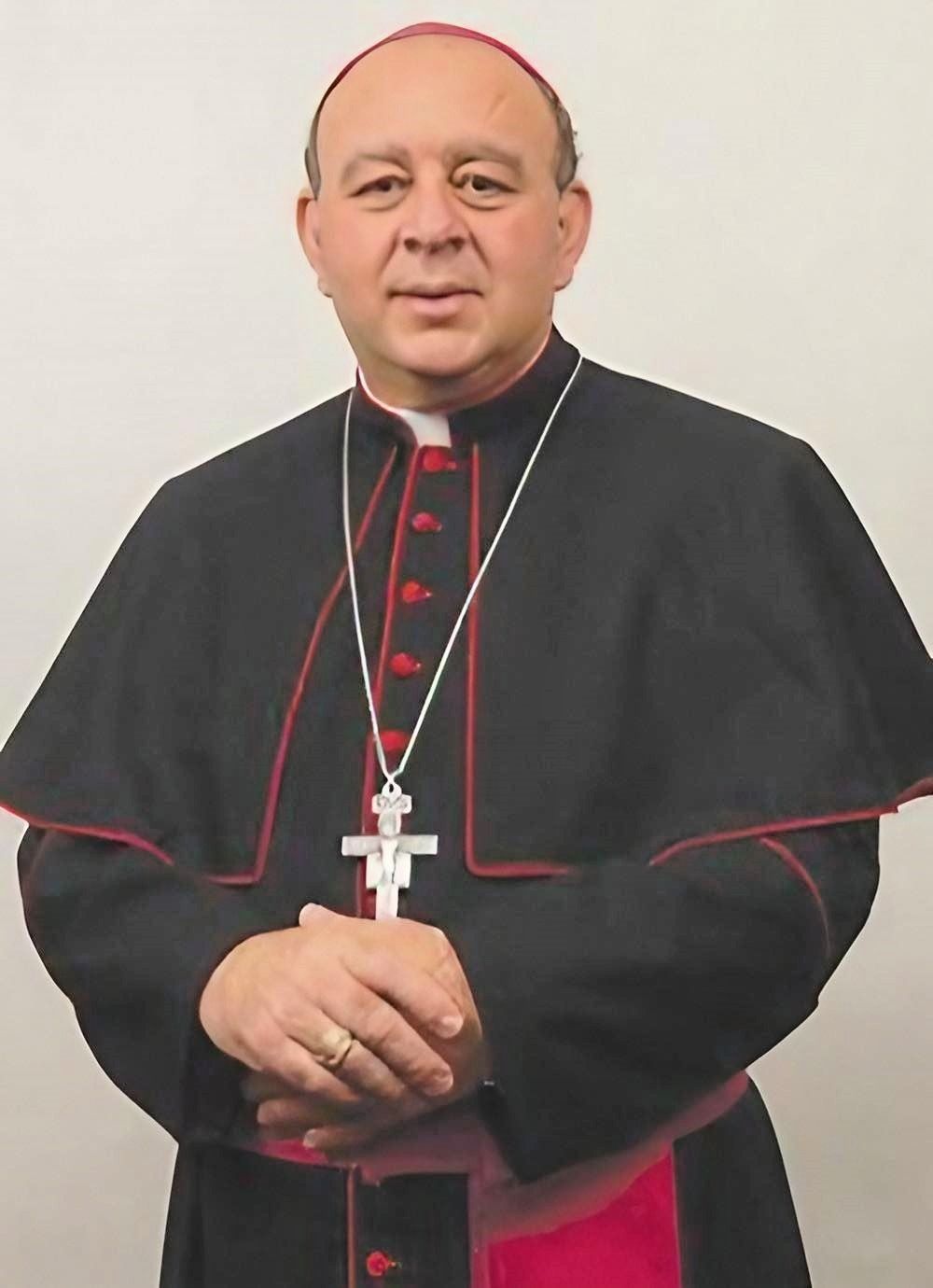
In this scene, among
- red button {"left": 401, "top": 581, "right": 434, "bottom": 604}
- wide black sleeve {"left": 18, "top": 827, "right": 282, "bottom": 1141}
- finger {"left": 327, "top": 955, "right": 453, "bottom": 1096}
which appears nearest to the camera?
finger {"left": 327, "top": 955, "right": 453, "bottom": 1096}

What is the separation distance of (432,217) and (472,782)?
41cm

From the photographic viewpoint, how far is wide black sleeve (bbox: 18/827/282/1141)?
1.51 metres

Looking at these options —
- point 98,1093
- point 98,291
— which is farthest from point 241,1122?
point 98,291

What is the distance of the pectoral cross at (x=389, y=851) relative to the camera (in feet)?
5.00

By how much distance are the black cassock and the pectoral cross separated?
0.04 feet

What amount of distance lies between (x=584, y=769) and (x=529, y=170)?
45 centimetres

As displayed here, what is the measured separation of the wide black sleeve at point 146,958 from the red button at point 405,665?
0.20 metres

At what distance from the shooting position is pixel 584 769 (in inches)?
60.2

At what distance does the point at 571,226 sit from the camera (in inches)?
66.1

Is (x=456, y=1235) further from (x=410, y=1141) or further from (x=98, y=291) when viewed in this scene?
(x=98, y=291)

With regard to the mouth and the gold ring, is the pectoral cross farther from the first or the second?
the mouth

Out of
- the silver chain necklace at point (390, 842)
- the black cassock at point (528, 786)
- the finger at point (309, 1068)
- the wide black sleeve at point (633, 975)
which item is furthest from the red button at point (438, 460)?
the finger at point (309, 1068)

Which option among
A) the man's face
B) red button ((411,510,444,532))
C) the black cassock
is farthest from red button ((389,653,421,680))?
the man's face

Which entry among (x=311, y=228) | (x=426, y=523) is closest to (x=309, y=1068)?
(x=426, y=523)
